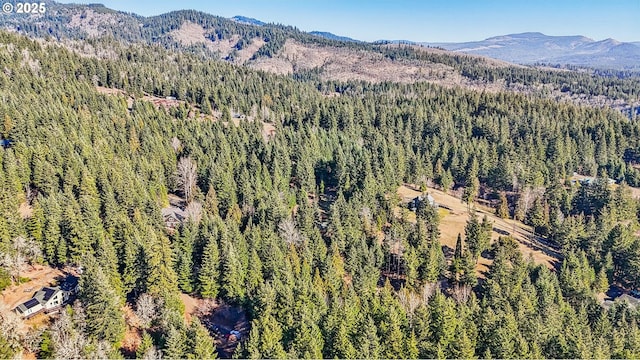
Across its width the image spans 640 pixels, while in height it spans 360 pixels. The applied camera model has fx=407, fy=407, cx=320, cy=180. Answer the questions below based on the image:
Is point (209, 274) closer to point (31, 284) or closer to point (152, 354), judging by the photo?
point (152, 354)

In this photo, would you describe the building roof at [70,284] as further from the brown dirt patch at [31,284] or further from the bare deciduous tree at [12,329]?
the bare deciduous tree at [12,329]

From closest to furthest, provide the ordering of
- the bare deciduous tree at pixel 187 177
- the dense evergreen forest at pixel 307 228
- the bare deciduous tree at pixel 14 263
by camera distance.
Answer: the dense evergreen forest at pixel 307 228
the bare deciduous tree at pixel 14 263
the bare deciduous tree at pixel 187 177

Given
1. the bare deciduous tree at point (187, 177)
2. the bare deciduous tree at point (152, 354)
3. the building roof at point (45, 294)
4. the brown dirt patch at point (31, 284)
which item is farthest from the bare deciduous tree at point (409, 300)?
the bare deciduous tree at point (187, 177)

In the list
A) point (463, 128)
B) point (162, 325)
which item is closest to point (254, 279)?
point (162, 325)

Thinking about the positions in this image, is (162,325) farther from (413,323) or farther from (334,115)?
(334,115)

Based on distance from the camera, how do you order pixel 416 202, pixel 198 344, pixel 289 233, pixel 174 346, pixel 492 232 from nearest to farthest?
pixel 174 346
pixel 198 344
pixel 289 233
pixel 492 232
pixel 416 202

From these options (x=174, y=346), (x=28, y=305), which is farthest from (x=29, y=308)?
(x=174, y=346)
